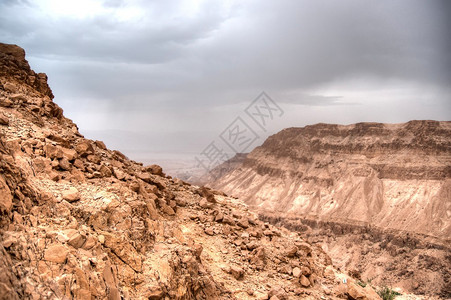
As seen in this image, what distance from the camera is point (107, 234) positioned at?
7590 mm

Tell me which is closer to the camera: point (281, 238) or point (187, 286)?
point (187, 286)

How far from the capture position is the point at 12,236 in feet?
18.6

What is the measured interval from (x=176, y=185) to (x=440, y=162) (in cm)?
6290

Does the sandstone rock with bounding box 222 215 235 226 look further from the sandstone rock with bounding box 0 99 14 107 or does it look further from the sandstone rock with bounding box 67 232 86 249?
the sandstone rock with bounding box 0 99 14 107

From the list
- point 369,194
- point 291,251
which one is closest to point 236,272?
point 291,251

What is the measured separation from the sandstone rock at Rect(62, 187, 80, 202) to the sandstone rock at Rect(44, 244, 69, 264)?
1882 millimetres

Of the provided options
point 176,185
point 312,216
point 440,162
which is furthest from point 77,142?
point 440,162

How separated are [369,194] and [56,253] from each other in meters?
68.2

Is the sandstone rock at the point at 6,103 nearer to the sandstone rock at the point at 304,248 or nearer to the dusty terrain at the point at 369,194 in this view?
the sandstone rock at the point at 304,248

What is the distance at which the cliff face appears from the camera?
2346 inches

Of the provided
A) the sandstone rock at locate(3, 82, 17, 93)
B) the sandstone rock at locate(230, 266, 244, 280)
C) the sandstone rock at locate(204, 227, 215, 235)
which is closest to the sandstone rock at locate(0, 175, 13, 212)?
the sandstone rock at locate(3, 82, 17, 93)

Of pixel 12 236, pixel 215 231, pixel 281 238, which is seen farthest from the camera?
pixel 281 238

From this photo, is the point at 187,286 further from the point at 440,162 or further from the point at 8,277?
the point at 440,162

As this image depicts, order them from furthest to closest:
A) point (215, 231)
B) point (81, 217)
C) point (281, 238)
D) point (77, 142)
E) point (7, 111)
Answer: point (281, 238), point (215, 231), point (77, 142), point (7, 111), point (81, 217)
